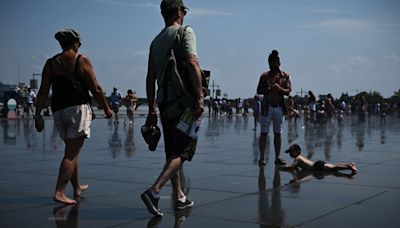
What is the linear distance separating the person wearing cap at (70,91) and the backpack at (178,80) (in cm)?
100

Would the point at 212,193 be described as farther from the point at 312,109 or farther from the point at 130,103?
the point at 312,109

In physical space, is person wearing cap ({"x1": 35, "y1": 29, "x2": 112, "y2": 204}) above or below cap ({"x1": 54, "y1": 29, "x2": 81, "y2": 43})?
below

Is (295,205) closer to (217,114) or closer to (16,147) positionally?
(16,147)

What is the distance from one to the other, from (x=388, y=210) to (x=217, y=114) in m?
40.5

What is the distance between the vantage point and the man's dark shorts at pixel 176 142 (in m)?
5.18

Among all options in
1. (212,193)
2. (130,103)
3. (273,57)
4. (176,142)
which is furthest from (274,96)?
(130,103)

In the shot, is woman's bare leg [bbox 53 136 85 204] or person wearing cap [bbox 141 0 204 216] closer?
person wearing cap [bbox 141 0 204 216]

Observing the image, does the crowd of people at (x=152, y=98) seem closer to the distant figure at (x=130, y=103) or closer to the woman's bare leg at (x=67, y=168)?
the woman's bare leg at (x=67, y=168)

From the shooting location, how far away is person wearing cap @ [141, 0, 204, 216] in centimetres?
506

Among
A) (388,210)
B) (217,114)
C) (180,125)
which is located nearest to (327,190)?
(388,210)

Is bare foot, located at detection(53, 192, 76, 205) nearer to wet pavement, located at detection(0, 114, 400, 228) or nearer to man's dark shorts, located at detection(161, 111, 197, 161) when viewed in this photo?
wet pavement, located at detection(0, 114, 400, 228)

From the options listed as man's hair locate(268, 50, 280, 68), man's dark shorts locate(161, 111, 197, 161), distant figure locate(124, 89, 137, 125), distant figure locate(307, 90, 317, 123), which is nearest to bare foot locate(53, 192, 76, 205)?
man's dark shorts locate(161, 111, 197, 161)

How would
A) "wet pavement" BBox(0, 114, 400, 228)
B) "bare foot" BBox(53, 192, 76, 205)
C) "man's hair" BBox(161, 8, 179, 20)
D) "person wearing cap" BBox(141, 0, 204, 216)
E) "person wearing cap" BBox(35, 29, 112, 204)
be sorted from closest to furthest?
"wet pavement" BBox(0, 114, 400, 228), "person wearing cap" BBox(141, 0, 204, 216), "man's hair" BBox(161, 8, 179, 20), "bare foot" BBox(53, 192, 76, 205), "person wearing cap" BBox(35, 29, 112, 204)

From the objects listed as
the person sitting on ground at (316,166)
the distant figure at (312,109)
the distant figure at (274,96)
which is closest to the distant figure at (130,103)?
the distant figure at (312,109)
